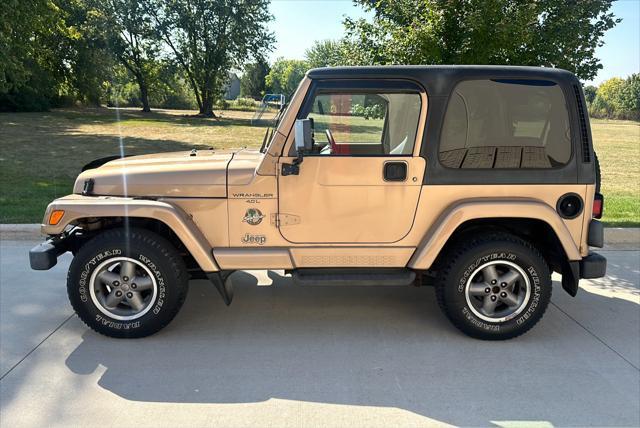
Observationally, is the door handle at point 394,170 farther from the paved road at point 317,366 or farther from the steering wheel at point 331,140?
the paved road at point 317,366

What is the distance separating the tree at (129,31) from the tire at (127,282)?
43.3m

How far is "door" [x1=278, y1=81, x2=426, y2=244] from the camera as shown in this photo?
3625 mm

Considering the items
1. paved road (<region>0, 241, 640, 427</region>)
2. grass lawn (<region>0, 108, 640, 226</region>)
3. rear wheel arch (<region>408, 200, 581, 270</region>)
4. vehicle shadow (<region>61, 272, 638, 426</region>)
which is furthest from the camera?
grass lawn (<region>0, 108, 640, 226</region>)

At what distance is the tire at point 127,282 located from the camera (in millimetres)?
3654

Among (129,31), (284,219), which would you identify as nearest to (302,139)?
(284,219)

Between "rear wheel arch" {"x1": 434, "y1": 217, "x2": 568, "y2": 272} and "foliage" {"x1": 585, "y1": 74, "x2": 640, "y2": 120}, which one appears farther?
"foliage" {"x1": 585, "y1": 74, "x2": 640, "y2": 120}

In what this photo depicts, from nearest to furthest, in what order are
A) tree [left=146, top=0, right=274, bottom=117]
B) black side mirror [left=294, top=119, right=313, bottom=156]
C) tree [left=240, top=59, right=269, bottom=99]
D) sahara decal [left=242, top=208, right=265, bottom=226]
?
black side mirror [left=294, top=119, right=313, bottom=156], sahara decal [left=242, top=208, right=265, bottom=226], tree [left=146, top=0, right=274, bottom=117], tree [left=240, top=59, right=269, bottom=99]

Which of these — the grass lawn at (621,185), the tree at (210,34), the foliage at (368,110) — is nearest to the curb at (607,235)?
the grass lawn at (621,185)

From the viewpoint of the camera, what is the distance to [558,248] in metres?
3.78

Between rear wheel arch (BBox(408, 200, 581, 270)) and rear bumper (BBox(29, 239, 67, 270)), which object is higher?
rear wheel arch (BBox(408, 200, 581, 270))

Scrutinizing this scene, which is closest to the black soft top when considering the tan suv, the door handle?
the tan suv

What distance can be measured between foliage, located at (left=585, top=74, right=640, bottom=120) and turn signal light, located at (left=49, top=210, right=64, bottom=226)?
7159 cm

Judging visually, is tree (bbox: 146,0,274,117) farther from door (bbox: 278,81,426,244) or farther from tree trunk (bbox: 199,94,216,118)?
door (bbox: 278,81,426,244)

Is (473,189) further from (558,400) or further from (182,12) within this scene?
(182,12)
